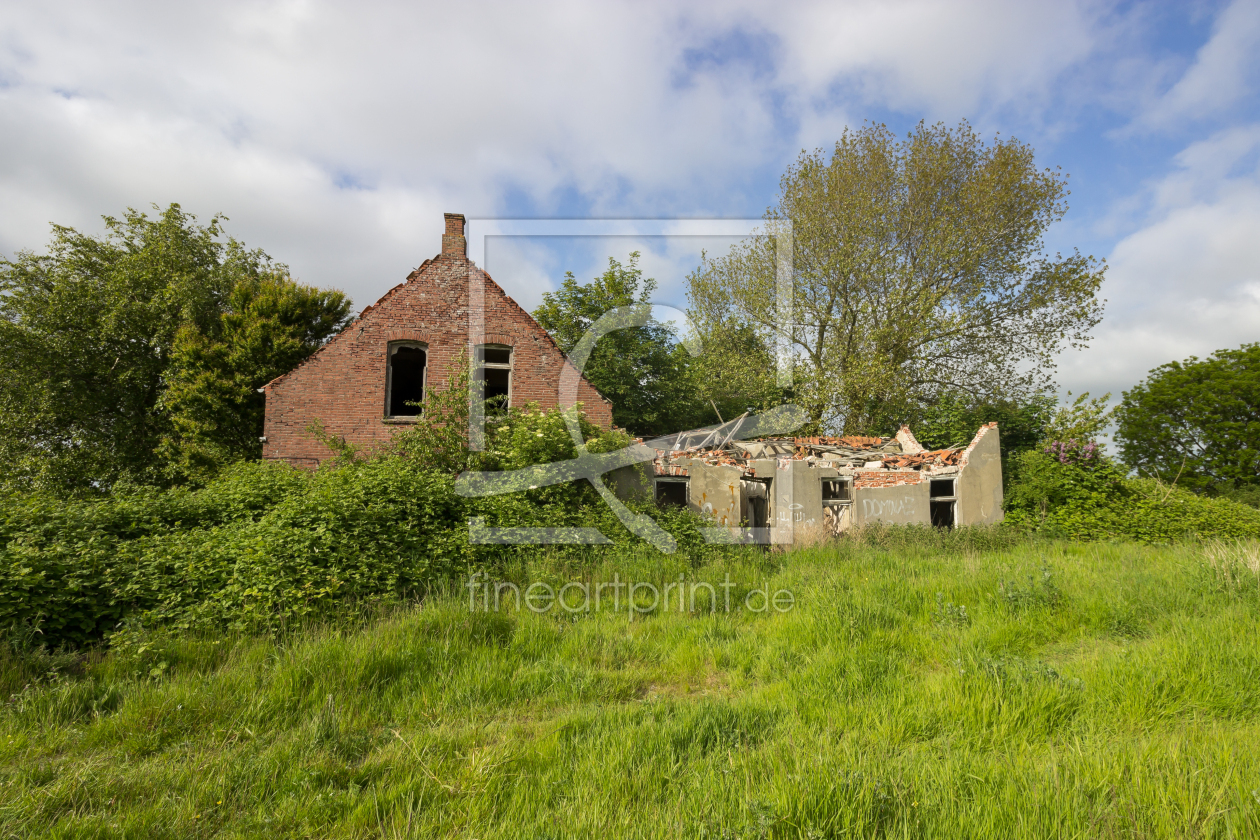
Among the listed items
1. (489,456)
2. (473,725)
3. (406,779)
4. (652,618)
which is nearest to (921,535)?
(652,618)

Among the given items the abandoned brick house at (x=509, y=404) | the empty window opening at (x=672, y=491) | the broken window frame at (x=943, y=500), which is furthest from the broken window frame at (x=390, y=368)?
the broken window frame at (x=943, y=500)

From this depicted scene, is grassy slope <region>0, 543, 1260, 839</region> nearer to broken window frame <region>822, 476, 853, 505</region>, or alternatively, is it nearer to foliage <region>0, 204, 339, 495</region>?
broken window frame <region>822, 476, 853, 505</region>

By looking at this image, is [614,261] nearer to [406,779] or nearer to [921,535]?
[921,535]

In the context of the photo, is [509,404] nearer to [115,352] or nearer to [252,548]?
[252,548]

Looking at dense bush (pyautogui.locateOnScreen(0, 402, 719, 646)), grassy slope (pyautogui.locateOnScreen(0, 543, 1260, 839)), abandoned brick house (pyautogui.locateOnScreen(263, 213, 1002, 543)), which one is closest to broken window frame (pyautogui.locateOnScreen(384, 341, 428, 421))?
abandoned brick house (pyautogui.locateOnScreen(263, 213, 1002, 543))

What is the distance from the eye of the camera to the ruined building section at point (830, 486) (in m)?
12.5

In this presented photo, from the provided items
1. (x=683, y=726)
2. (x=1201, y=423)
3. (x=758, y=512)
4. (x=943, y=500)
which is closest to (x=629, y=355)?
(x=758, y=512)

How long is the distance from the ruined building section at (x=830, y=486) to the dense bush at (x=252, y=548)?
3.13 meters

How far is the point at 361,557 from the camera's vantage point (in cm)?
685

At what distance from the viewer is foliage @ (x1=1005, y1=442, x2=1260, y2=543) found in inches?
468

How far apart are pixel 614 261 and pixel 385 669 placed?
64.4 ft

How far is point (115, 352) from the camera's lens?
20.2 m

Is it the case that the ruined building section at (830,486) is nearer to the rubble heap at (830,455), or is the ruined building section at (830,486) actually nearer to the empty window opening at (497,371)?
the rubble heap at (830,455)

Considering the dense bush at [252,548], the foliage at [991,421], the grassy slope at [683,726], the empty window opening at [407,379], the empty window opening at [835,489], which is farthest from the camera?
the foliage at [991,421]
